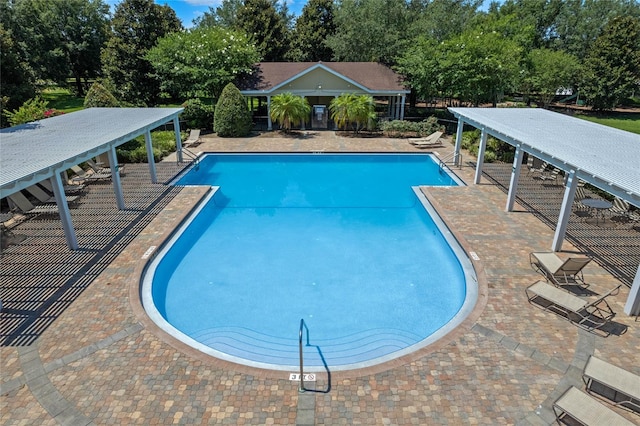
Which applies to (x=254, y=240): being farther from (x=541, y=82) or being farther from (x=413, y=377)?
(x=541, y=82)

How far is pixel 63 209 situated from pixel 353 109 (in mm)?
19333

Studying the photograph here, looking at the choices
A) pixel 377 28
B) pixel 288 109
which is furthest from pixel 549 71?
pixel 288 109

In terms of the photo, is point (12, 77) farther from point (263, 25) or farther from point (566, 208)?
point (566, 208)

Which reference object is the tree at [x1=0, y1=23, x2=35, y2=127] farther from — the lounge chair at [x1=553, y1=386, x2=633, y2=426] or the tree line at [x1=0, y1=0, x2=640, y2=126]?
the lounge chair at [x1=553, y1=386, x2=633, y2=426]

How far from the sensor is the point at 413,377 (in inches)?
270

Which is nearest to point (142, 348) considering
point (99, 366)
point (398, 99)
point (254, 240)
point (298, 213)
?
point (99, 366)

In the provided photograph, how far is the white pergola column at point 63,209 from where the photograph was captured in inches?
401

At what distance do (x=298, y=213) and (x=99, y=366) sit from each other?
30.7ft

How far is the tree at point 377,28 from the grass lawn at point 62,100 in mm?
26552

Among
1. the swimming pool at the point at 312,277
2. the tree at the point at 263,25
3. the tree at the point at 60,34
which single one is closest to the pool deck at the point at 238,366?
the swimming pool at the point at 312,277

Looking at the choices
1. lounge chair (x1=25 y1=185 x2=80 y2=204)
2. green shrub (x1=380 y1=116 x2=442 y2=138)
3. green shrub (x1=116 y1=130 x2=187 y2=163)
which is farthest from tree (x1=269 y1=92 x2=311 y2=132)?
lounge chair (x1=25 y1=185 x2=80 y2=204)

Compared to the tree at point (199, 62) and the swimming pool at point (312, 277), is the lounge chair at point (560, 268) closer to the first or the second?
the swimming pool at point (312, 277)

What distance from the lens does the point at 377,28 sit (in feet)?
107

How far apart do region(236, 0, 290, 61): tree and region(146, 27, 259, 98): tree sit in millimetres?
14549
